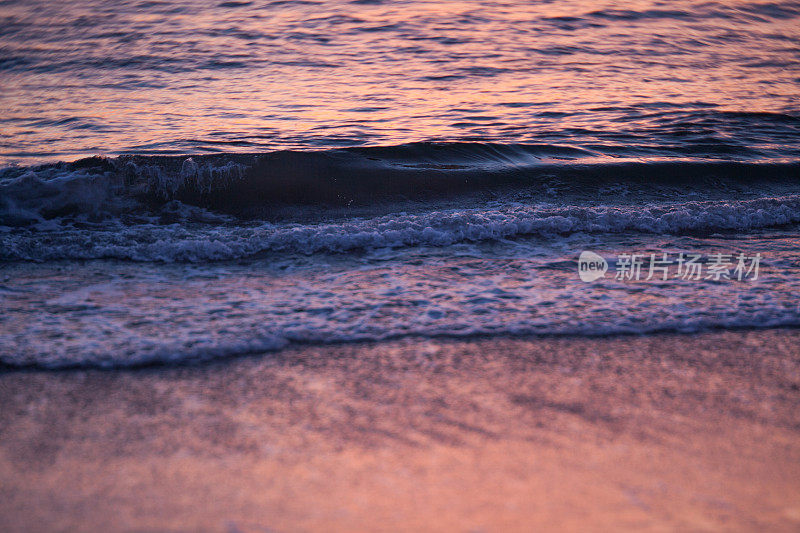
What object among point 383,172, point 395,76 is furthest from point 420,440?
point 395,76

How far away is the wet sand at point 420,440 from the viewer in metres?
1.85

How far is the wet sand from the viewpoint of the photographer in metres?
1.85

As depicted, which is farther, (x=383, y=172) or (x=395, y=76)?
(x=395, y=76)

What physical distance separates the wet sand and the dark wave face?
4.36 metres

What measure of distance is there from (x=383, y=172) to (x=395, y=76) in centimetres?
324

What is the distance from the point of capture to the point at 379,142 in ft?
22.6

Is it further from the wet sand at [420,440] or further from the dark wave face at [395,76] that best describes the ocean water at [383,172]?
the wet sand at [420,440]

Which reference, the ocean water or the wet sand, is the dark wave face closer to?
the ocean water

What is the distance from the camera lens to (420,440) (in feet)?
7.17

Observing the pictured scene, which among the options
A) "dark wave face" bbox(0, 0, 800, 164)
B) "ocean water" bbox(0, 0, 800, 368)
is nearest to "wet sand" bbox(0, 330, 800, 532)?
"ocean water" bbox(0, 0, 800, 368)

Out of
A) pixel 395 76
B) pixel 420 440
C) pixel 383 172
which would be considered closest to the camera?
pixel 420 440

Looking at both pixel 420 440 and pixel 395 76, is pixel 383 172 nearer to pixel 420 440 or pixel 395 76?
pixel 395 76

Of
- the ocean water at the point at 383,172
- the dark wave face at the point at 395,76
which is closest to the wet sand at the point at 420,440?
the ocean water at the point at 383,172

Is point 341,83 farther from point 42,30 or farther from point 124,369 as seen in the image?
point 124,369
